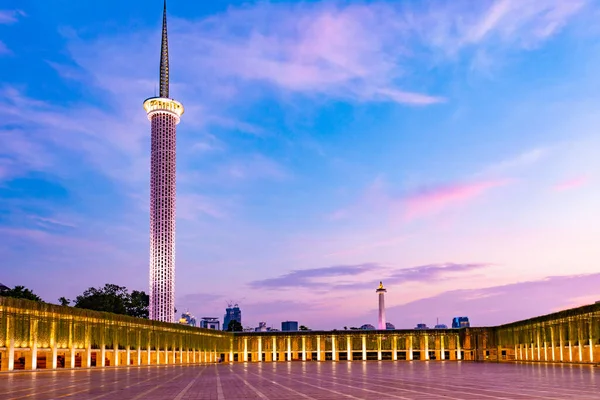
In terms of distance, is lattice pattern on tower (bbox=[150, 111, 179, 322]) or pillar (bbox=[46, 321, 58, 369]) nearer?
pillar (bbox=[46, 321, 58, 369])

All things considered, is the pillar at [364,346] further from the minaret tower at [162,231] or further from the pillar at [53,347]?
the pillar at [53,347]

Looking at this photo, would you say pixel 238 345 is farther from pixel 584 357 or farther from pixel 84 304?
pixel 584 357

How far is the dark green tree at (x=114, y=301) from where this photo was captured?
160 metres

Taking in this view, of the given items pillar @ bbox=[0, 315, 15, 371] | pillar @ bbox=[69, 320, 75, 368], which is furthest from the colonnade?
pillar @ bbox=[0, 315, 15, 371]

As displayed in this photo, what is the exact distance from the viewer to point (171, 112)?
174625mm

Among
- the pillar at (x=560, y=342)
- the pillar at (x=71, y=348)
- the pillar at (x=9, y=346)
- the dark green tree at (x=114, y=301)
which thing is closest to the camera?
the pillar at (x=9, y=346)

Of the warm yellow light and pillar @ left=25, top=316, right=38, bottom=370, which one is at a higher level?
the warm yellow light

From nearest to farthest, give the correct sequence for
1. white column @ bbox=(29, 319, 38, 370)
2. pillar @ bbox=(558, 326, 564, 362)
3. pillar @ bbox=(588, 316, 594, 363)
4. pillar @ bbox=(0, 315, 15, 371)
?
pillar @ bbox=(0, 315, 15, 371) < white column @ bbox=(29, 319, 38, 370) < pillar @ bbox=(588, 316, 594, 363) < pillar @ bbox=(558, 326, 564, 362)

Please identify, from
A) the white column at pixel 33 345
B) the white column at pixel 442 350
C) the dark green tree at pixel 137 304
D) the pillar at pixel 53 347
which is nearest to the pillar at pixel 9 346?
the white column at pixel 33 345

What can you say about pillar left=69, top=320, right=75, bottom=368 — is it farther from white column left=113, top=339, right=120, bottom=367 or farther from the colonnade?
the colonnade

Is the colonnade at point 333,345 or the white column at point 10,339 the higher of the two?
the white column at point 10,339

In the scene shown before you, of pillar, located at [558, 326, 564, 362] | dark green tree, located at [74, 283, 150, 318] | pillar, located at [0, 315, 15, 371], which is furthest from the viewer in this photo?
dark green tree, located at [74, 283, 150, 318]

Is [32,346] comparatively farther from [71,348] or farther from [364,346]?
[364,346]

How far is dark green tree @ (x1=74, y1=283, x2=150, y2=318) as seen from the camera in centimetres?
16025
